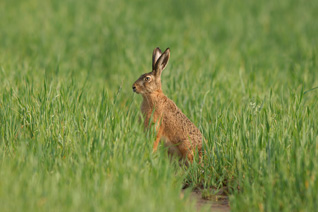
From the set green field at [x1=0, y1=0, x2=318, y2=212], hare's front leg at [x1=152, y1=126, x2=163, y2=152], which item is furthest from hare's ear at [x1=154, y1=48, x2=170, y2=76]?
hare's front leg at [x1=152, y1=126, x2=163, y2=152]

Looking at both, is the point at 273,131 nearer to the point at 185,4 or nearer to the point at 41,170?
the point at 41,170

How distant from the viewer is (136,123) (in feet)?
15.2

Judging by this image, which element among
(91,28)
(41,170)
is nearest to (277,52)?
(91,28)

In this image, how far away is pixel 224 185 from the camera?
462cm

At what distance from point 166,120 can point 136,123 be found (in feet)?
1.96

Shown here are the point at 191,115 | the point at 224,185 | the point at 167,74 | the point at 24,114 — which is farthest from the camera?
the point at 167,74

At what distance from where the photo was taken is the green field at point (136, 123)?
371 cm

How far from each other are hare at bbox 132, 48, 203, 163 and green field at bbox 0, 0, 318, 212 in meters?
0.21

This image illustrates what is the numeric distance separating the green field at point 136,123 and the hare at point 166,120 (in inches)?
8.4

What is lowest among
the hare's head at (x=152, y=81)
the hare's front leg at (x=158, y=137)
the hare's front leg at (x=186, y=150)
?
the hare's front leg at (x=186, y=150)

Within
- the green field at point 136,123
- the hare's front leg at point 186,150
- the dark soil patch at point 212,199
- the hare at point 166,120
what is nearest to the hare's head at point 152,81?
the hare at point 166,120

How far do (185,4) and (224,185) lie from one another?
9.32 meters

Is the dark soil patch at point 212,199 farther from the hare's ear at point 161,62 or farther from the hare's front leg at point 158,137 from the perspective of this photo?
the hare's ear at point 161,62

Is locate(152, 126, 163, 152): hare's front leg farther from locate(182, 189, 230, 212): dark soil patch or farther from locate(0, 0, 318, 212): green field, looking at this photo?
locate(182, 189, 230, 212): dark soil patch
